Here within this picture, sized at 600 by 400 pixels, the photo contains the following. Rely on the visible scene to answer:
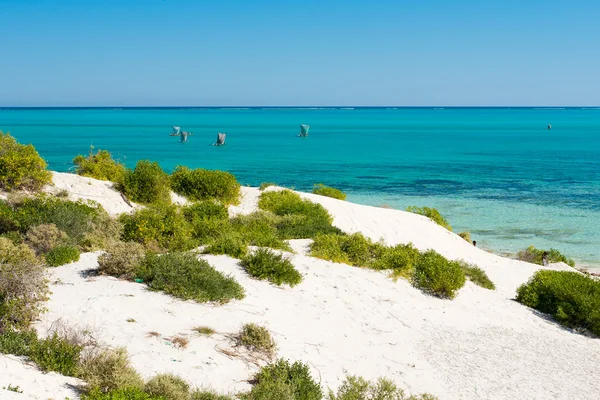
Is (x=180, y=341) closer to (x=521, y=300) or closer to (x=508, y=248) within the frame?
(x=521, y=300)

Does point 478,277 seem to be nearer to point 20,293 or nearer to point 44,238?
point 44,238

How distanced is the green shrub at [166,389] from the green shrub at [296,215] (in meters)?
10.8

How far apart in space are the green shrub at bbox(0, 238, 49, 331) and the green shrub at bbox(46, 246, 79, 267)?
2795 millimetres

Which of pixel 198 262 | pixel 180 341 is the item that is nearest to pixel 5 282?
pixel 180 341

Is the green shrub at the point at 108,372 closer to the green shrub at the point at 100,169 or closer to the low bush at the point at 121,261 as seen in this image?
the low bush at the point at 121,261

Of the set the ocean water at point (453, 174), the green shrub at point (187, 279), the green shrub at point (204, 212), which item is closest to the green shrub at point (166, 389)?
the green shrub at point (187, 279)

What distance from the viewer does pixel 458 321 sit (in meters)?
12.9

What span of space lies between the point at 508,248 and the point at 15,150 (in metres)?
21.6

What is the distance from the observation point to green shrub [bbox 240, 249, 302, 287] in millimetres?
12773

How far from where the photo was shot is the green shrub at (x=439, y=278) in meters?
14.4

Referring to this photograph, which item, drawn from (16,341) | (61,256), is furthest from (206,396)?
(61,256)

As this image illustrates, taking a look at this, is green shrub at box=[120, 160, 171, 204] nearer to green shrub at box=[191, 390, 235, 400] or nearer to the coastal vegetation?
the coastal vegetation

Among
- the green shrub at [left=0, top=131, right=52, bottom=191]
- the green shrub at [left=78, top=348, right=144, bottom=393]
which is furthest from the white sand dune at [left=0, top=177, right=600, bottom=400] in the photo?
the green shrub at [left=0, top=131, right=52, bottom=191]

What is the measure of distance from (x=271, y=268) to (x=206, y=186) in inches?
424
